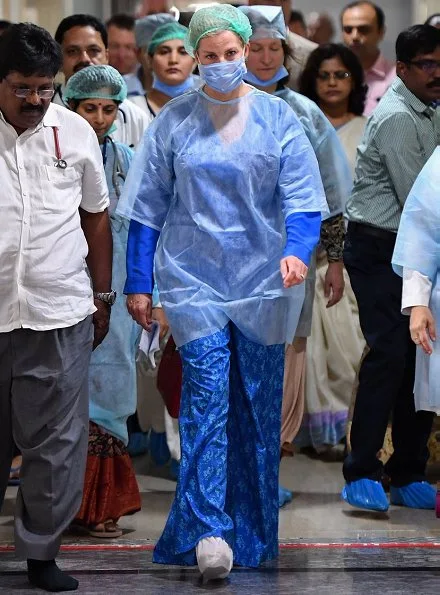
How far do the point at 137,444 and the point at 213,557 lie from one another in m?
2.41

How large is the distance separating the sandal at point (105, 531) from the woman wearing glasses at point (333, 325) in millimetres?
1612

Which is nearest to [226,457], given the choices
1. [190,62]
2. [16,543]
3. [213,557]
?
[213,557]

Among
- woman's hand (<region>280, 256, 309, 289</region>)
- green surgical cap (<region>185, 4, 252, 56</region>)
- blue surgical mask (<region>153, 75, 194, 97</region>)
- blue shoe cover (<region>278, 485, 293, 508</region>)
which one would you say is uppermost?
green surgical cap (<region>185, 4, 252, 56</region>)

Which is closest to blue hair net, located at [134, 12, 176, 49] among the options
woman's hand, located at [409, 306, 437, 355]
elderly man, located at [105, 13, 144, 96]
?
elderly man, located at [105, 13, 144, 96]

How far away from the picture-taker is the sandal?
20.2 feet

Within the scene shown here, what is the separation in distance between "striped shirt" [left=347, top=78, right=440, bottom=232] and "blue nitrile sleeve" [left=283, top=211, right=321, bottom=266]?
76 centimetres

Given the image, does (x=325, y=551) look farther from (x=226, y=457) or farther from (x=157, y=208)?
(x=157, y=208)

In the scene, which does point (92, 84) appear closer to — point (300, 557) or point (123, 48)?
Result: point (300, 557)

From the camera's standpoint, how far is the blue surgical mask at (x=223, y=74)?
5566 mm

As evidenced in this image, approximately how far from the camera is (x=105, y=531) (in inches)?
243

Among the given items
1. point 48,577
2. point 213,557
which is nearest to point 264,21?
point 213,557

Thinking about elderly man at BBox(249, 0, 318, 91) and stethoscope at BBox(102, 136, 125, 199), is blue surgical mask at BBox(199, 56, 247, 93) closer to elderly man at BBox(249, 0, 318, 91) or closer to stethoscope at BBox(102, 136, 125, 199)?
stethoscope at BBox(102, 136, 125, 199)

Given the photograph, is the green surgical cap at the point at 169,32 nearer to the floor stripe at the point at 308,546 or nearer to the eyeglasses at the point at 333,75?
the eyeglasses at the point at 333,75

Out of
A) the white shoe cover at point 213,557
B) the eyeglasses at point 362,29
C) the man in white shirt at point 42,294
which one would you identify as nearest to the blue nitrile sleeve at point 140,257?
the man in white shirt at point 42,294
